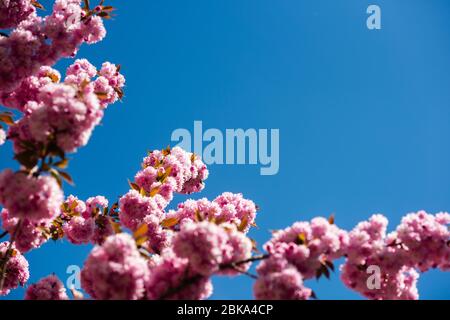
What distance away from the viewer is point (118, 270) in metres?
3.13

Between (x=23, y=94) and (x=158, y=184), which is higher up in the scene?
(x=23, y=94)

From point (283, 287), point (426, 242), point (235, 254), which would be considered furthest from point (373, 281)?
point (235, 254)

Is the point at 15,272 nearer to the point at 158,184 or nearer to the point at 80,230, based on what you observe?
the point at 80,230

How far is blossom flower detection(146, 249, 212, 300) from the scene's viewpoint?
332cm

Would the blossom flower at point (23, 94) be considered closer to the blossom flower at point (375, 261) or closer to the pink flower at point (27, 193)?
the pink flower at point (27, 193)

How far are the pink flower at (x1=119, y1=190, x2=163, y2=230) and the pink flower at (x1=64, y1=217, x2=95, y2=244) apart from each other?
2.18ft

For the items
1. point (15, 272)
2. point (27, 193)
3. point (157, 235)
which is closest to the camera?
point (27, 193)

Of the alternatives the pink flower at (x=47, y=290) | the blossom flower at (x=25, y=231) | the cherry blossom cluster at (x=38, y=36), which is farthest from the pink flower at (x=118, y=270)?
the cherry blossom cluster at (x=38, y=36)

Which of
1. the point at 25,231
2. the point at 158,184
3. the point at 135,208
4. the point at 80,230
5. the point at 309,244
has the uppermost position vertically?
the point at 158,184

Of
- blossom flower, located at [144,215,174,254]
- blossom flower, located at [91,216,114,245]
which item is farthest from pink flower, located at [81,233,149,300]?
blossom flower, located at [91,216,114,245]

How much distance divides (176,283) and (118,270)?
518 mm

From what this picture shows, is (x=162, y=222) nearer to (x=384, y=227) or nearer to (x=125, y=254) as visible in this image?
(x=125, y=254)
